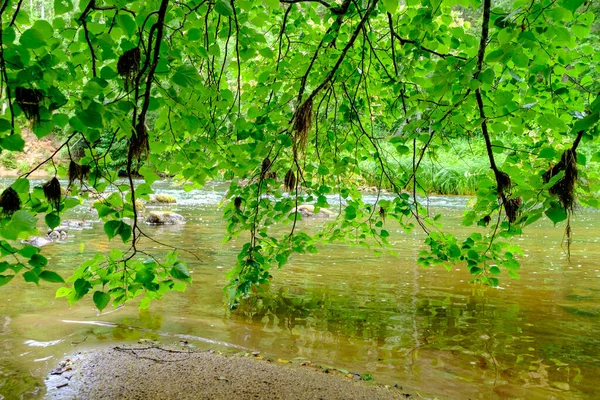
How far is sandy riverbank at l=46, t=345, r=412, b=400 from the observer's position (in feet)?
9.45

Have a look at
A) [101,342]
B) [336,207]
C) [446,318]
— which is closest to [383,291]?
[446,318]

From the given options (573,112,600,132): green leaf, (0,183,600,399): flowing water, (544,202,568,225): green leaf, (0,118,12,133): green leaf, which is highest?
(573,112,600,132): green leaf

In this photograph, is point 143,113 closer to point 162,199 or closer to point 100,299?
point 100,299

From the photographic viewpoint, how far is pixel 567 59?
9.14ft

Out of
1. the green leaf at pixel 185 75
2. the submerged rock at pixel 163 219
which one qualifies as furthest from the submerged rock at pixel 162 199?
the green leaf at pixel 185 75

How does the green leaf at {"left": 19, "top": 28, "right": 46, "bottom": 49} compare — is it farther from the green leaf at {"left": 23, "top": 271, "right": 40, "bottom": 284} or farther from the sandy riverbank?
the sandy riverbank

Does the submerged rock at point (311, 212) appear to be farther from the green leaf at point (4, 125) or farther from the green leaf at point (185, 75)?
the green leaf at point (4, 125)

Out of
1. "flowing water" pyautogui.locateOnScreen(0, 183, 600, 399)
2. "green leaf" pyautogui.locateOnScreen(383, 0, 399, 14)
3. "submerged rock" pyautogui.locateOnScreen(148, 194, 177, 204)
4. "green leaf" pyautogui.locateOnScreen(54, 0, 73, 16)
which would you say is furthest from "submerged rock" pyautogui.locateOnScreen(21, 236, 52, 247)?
"green leaf" pyautogui.locateOnScreen(383, 0, 399, 14)

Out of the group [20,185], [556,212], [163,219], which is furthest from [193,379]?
[163,219]

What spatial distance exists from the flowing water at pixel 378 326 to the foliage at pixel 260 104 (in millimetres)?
936

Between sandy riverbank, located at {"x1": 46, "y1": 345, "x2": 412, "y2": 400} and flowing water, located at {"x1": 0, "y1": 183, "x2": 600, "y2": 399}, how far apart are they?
231 mm

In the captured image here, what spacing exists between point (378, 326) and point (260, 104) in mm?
2533

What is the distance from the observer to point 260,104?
405 cm

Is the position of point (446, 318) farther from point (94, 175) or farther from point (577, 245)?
point (577, 245)
